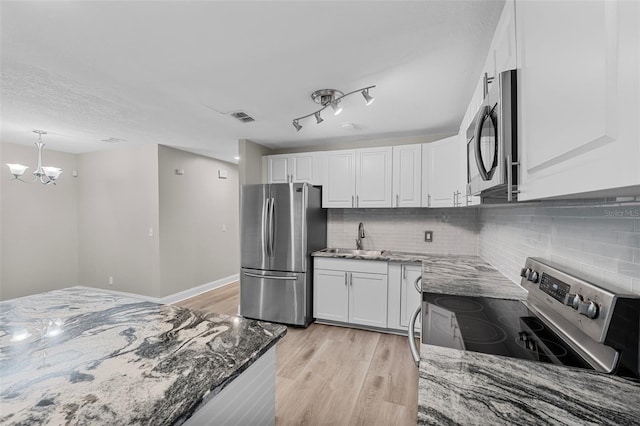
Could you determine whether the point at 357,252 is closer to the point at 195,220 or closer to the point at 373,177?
the point at 373,177

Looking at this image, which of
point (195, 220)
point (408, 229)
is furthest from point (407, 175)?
point (195, 220)

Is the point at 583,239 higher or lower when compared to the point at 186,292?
higher

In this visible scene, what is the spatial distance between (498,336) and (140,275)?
4.76 metres

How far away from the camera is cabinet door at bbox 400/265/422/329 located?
10.1 ft

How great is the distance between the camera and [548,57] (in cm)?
72

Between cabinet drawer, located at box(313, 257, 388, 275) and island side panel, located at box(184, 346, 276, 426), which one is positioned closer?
island side panel, located at box(184, 346, 276, 426)

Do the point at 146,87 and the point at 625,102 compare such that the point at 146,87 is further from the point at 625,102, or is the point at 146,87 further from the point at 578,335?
the point at 578,335

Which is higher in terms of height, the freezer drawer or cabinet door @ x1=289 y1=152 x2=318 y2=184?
cabinet door @ x1=289 y1=152 x2=318 y2=184

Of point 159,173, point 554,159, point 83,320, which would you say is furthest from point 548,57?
point 159,173

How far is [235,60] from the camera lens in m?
1.84

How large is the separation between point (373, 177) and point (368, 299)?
1.48 meters

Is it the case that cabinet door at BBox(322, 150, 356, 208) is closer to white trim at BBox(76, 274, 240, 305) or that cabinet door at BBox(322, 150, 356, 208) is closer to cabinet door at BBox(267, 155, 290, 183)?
cabinet door at BBox(267, 155, 290, 183)

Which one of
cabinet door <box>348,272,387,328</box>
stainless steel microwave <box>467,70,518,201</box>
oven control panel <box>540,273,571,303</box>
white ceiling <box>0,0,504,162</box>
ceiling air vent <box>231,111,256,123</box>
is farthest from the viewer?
cabinet door <box>348,272,387,328</box>

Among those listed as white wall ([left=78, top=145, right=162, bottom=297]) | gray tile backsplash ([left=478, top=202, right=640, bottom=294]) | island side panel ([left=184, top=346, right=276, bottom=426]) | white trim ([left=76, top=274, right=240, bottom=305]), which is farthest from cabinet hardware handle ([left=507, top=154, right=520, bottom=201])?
white trim ([left=76, top=274, right=240, bottom=305])
